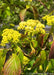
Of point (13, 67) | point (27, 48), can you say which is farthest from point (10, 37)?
point (27, 48)

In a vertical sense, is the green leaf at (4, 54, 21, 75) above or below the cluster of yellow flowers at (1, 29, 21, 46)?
below

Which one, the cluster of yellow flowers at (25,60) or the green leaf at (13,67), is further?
the cluster of yellow flowers at (25,60)

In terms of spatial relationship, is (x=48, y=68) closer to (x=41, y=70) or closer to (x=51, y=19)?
(x=41, y=70)

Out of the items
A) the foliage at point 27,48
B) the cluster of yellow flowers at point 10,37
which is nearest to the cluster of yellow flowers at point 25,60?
the foliage at point 27,48

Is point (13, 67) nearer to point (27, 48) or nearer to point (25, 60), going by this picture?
point (25, 60)

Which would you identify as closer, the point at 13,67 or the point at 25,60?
the point at 13,67

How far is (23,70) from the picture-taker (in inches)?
31.9

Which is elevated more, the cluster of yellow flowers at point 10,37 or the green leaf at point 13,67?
the cluster of yellow flowers at point 10,37

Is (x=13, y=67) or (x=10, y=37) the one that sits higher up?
(x=10, y=37)

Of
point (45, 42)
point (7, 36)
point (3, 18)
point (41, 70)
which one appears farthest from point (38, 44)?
point (3, 18)

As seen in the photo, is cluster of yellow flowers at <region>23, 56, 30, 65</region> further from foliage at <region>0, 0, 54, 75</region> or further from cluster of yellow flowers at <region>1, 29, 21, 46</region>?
cluster of yellow flowers at <region>1, 29, 21, 46</region>

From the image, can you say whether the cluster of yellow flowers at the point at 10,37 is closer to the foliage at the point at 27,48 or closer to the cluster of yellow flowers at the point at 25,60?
the foliage at the point at 27,48

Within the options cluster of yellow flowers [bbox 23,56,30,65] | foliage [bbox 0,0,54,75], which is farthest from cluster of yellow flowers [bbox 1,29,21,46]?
cluster of yellow flowers [bbox 23,56,30,65]

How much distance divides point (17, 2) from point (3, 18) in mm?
226
